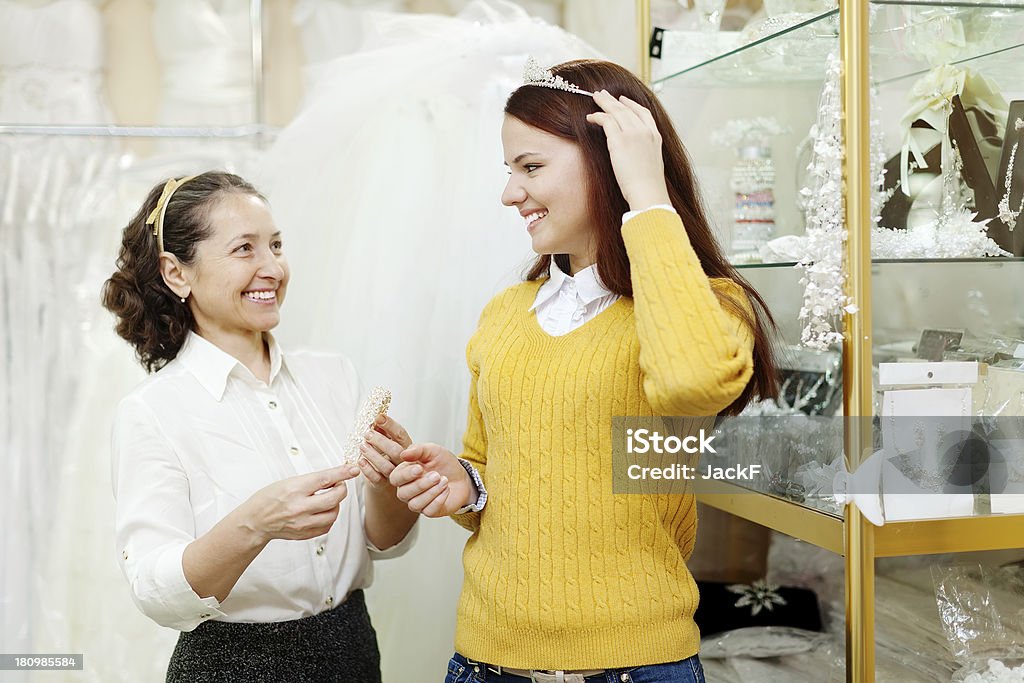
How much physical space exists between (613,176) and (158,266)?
722mm

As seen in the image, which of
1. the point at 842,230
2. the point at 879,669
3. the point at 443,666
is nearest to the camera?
the point at 842,230

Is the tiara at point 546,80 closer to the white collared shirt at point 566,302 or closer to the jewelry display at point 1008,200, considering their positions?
the white collared shirt at point 566,302

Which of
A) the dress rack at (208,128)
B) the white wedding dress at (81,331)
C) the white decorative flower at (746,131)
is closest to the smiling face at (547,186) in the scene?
the white decorative flower at (746,131)

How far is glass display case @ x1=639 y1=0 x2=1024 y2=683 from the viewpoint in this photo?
4.33 feet

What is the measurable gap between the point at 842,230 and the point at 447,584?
35.7 inches

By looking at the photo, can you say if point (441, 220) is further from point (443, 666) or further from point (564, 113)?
point (443, 666)

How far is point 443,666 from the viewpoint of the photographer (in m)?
1.71

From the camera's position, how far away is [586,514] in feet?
3.74

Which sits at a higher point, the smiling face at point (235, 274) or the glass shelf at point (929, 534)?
the smiling face at point (235, 274)

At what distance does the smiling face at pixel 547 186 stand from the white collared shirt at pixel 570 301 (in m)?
0.05

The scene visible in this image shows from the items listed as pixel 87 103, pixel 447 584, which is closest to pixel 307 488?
pixel 447 584

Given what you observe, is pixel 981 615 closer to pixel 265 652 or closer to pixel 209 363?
pixel 265 652

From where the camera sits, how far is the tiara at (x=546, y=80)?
1.20 meters

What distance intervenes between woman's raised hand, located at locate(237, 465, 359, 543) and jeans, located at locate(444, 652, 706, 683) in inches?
10.5
